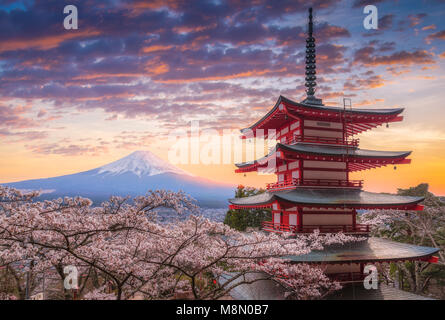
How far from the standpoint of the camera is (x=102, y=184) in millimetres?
83812

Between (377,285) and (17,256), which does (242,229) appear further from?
(17,256)

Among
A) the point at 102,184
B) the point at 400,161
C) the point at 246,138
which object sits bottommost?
the point at 102,184

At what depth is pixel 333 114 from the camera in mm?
14836

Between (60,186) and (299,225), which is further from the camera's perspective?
(60,186)

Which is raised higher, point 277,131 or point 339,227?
point 277,131

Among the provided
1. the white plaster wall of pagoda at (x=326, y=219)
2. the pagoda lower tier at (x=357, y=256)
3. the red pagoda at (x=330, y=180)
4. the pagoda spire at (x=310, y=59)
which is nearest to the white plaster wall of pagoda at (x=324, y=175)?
the red pagoda at (x=330, y=180)

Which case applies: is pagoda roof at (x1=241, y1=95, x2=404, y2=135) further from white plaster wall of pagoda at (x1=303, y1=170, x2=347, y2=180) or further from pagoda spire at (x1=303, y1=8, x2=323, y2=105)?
white plaster wall of pagoda at (x1=303, y1=170, x2=347, y2=180)

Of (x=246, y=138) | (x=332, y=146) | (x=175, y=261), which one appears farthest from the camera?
(x=246, y=138)

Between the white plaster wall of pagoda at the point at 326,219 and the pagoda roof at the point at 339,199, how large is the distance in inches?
37.1

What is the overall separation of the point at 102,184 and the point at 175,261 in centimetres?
7977

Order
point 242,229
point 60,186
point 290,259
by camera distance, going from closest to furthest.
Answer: point 290,259, point 242,229, point 60,186

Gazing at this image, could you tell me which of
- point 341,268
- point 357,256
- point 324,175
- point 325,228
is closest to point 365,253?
point 357,256

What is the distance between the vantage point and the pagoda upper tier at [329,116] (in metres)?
14.4

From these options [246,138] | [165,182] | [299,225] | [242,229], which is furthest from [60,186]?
[299,225]
